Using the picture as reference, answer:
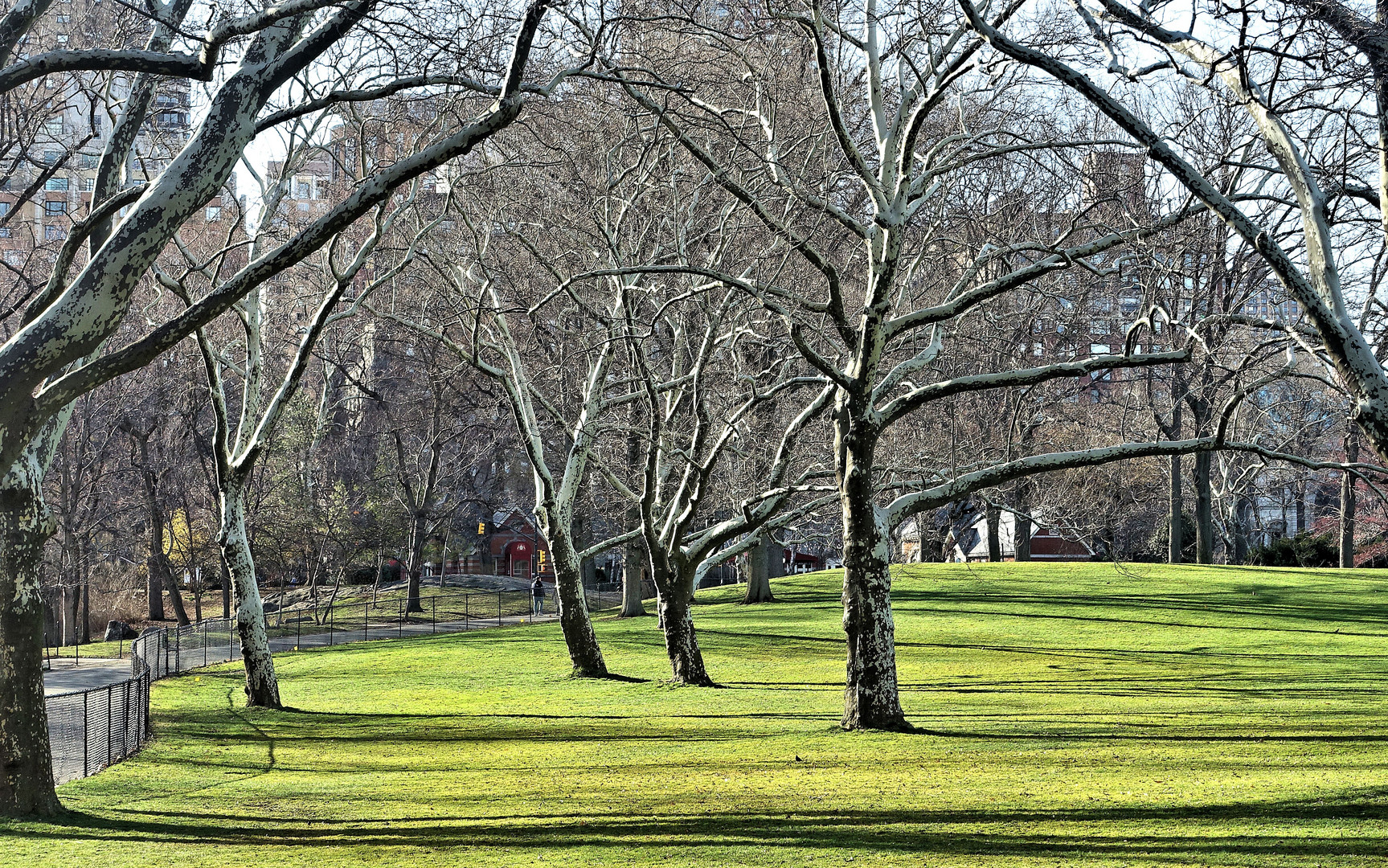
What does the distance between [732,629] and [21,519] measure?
23.0 metres

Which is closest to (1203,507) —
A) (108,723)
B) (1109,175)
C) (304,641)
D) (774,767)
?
(1109,175)

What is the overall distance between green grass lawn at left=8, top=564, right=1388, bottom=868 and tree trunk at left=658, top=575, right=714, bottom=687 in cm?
52

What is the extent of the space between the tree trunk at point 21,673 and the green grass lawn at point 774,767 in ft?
1.38

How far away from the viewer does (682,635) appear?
20.7 metres

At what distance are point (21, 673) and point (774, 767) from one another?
6812 mm

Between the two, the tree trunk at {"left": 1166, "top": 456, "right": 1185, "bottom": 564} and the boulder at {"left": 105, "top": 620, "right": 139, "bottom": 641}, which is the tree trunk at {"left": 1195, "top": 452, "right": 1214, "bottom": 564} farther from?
the boulder at {"left": 105, "top": 620, "right": 139, "bottom": 641}

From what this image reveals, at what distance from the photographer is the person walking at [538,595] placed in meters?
44.1

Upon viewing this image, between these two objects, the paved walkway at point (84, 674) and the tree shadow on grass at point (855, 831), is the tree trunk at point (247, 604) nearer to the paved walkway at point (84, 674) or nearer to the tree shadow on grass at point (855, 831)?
the paved walkway at point (84, 674)

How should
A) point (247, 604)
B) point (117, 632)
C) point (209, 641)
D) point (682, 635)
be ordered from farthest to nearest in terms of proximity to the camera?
point (117, 632) < point (209, 641) < point (682, 635) < point (247, 604)

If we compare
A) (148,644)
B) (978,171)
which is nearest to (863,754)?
(978,171)

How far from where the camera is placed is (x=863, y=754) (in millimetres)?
12836

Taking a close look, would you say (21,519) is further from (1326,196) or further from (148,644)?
(148,644)

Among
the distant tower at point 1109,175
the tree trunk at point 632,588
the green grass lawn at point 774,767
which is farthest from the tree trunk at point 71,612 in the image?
the distant tower at point 1109,175

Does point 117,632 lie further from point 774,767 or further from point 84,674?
point 774,767
